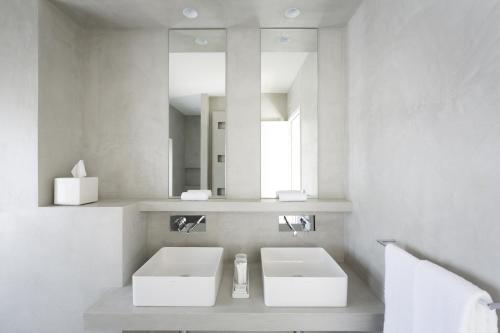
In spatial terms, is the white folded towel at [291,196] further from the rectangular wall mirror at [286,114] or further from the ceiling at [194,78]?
the ceiling at [194,78]

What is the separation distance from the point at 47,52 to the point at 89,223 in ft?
3.54

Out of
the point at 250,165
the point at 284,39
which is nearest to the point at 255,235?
the point at 250,165

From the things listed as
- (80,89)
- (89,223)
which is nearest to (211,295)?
(89,223)

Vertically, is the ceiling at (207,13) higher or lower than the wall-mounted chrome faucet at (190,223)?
higher

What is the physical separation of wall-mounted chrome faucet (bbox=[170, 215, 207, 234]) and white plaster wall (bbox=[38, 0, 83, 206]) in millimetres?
801

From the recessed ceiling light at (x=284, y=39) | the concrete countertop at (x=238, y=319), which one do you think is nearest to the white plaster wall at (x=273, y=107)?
the recessed ceiling light at (x=284, y=39)

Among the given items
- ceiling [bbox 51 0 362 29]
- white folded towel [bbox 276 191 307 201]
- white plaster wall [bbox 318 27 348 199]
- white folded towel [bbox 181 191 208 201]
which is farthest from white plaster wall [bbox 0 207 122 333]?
white plaster wall [bbox 318 27 348 199]

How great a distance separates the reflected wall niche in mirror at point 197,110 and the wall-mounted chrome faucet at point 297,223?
1.64ft

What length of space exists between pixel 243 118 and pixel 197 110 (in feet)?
1.15

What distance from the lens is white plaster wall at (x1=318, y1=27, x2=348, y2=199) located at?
200 centimetres

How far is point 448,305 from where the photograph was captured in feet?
2.70

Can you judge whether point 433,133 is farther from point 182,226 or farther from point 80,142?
point 80,142

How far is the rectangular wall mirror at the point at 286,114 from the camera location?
1.99 m

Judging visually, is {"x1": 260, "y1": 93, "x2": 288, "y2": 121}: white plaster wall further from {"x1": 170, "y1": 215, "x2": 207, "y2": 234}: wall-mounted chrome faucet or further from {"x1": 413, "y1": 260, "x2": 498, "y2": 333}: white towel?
{"x1": 413, "y1": 260, "x2": 498, "y2": 333}: white towel
